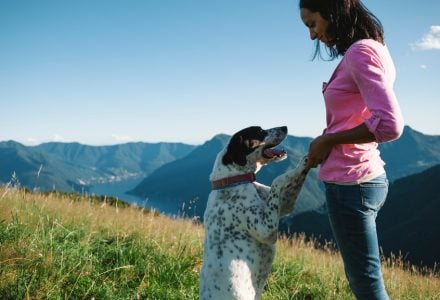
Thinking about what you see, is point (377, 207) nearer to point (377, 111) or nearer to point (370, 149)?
point (370, 149)

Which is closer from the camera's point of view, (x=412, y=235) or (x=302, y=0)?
(x=302, y=0)

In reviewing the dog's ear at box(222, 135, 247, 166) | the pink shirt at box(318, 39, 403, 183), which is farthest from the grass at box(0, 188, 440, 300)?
the pink shirt at box(318, 39, 403, 183)

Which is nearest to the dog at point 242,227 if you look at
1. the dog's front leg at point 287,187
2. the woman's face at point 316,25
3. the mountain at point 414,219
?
the dog's front leg at point 287,187

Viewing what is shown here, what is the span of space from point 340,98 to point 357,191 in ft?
1.77

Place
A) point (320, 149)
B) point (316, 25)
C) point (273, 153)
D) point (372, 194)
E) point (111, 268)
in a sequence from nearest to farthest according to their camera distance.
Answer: point (372, 194)
point (320, 149)
point (316, 25)
point (273, 153)
point (111, 268)

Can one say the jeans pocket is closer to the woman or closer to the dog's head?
the woman

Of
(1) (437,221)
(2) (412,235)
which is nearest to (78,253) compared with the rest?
(2) (412,235)

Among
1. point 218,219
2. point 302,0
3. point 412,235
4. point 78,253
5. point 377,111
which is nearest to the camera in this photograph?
point 377,111

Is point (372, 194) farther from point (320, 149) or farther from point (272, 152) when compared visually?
point (272, 152)

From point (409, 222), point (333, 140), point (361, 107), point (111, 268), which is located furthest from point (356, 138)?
point (409, 222)

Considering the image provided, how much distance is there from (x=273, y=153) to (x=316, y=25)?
43.1 inches

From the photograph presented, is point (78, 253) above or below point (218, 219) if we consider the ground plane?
below

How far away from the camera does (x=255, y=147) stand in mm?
3555

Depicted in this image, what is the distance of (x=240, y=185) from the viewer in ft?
11.0
